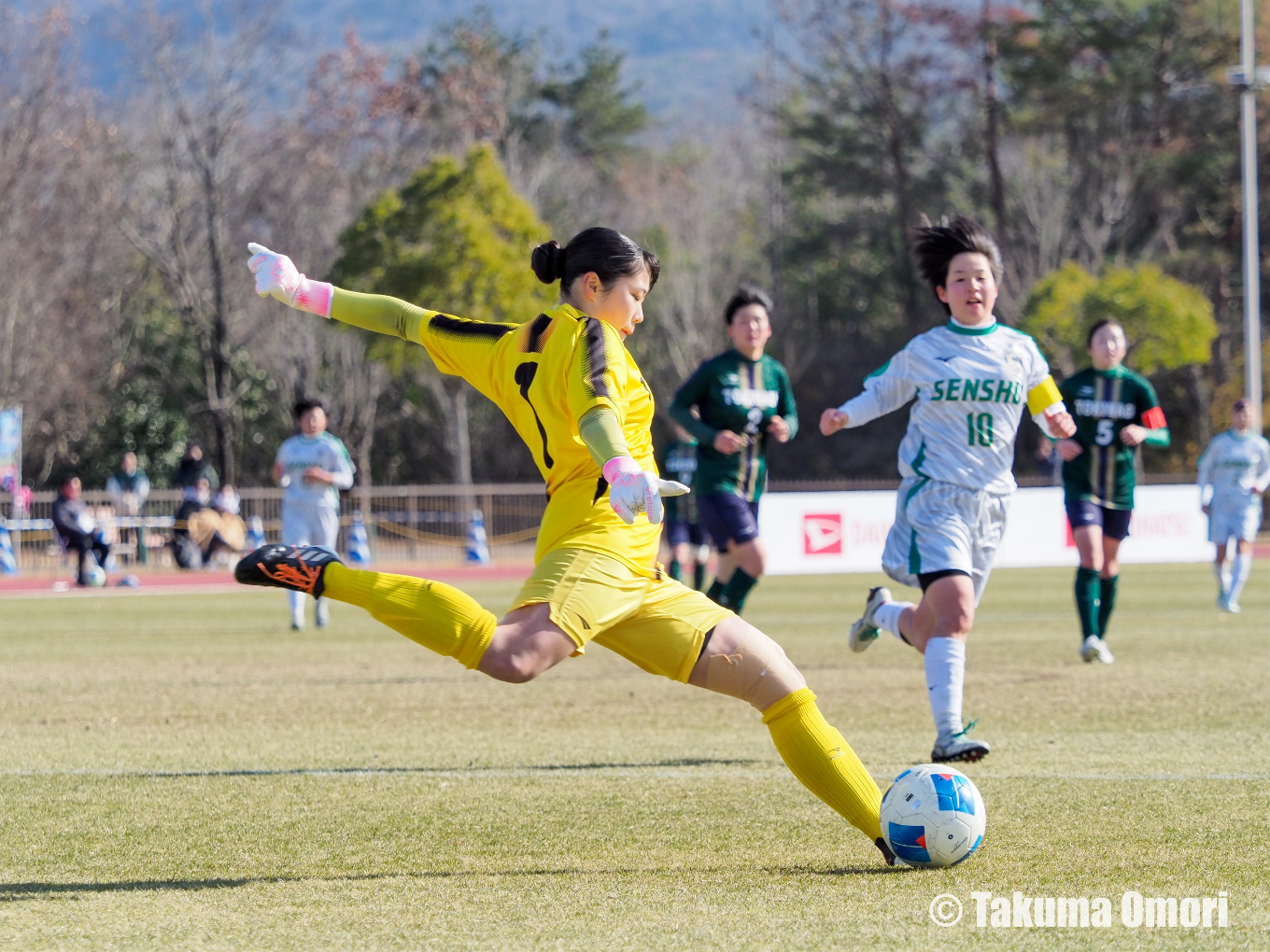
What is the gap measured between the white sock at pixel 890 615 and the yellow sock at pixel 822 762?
8.57 feet

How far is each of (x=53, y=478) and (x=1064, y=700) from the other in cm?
3971

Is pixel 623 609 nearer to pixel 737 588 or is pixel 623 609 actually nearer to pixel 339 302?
pixel 339 302

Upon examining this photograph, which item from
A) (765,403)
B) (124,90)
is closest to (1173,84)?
(124,90)

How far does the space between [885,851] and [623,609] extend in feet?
3.64

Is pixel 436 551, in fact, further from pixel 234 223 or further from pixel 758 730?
pixel 758 730

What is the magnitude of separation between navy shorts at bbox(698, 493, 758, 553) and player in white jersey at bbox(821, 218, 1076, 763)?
318cm

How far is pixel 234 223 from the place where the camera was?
43094 millimetres

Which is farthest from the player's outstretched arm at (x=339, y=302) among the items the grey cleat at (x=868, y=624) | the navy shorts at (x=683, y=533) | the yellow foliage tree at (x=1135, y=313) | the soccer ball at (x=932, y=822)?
the yellow foliage tree at (x=1135, y=313)

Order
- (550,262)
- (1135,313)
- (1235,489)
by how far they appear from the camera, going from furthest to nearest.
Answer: (1135,313) → (1235,489) → (550,262)

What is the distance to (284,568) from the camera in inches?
183

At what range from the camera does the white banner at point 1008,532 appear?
81.7 feet

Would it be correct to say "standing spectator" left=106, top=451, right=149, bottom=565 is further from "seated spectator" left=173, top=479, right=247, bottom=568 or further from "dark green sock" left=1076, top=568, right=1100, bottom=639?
"dark green sock" left=1076, top=568, right=1100, bottom=639

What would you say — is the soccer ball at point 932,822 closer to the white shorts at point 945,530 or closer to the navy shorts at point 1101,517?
the white shorts at point 945,530

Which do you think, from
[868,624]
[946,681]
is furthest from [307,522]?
[946,681]
